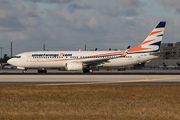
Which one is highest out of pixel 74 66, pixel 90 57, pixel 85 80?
pixel 90 57

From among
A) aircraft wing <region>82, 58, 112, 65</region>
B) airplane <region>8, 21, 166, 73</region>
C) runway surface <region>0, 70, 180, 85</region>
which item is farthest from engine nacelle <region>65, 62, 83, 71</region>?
runway surface <region>0, 70, 180, 85</region>

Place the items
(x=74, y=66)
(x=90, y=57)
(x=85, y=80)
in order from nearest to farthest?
(x=85, y=80) → (x=74, y=66) → (x=90, y=57)

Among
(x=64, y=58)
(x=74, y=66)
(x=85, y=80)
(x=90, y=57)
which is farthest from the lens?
(x=90, y=57)

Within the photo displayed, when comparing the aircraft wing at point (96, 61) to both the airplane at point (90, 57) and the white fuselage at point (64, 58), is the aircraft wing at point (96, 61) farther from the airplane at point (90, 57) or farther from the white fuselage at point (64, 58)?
the white fuselage at point (64, 58)

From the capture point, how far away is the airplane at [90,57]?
5003cm

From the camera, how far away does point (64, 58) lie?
166 ft

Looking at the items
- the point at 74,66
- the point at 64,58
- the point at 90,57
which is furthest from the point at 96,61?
the point at 64,58

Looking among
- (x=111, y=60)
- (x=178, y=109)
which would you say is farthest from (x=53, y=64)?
(x=178, y=109)

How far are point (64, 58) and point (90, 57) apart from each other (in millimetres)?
5089

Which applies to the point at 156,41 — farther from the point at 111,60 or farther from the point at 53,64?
the point at 53,64

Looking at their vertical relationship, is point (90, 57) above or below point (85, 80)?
above

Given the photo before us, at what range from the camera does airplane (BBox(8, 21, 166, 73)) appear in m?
50.0

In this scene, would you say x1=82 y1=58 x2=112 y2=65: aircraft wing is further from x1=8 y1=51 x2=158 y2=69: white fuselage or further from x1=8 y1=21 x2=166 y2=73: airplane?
x1=8 y1=51 x2=158 y2=69: white fuselage

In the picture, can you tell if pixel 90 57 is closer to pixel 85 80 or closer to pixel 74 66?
pixel 74 66
